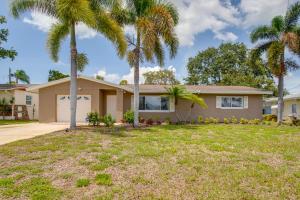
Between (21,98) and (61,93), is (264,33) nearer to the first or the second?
(61,93)

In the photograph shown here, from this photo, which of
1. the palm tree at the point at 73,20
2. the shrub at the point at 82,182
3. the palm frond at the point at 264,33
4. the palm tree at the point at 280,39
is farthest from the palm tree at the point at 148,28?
the shrub at the point at 82,182

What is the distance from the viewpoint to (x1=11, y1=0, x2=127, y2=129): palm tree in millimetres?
10742

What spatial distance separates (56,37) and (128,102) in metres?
7.43

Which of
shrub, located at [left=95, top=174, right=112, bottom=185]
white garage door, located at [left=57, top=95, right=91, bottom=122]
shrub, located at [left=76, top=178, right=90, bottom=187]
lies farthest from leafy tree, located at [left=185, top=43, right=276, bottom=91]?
shrub, located at [left=76, top=178, right=90, bottom=187]

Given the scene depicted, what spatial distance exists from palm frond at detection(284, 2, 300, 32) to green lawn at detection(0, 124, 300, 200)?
489 inches

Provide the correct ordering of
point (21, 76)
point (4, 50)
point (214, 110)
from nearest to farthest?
point (214, 110) → point (4, 50) → point (21, 76)

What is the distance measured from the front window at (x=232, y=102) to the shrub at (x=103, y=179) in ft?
52.0

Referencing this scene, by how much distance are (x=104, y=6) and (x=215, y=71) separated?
107 ft

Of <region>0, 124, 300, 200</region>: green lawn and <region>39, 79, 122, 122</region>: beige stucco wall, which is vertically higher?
<region>39, 79, 122, 122</region>: beige stucco wall

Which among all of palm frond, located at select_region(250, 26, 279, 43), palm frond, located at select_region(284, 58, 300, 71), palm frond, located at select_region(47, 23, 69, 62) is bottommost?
palm frond, located at select_region(284, 58, 300, 71)

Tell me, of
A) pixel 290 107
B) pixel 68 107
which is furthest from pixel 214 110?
pixel 290 107

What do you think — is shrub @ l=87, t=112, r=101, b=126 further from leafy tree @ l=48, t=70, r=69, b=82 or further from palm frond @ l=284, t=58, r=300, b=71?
leafy tree @ l=48, t=70, r=69, b=82

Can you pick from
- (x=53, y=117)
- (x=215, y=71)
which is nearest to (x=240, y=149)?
(x=53, y=117)

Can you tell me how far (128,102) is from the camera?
19094 millimetres
